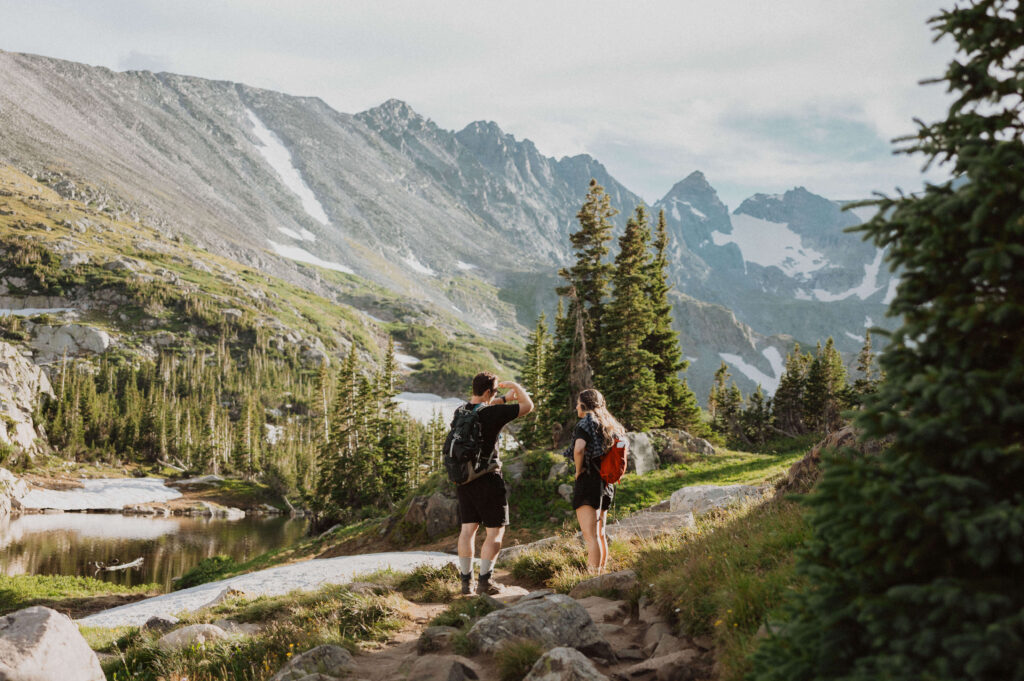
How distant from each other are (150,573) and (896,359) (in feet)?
148

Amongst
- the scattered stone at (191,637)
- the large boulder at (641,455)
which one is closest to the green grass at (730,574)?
the scattered stone at (191,637)

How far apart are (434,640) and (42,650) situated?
4.88m

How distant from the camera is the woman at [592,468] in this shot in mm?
8641

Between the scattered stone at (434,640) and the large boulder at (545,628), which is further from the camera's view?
the scattered stone at (434,640)

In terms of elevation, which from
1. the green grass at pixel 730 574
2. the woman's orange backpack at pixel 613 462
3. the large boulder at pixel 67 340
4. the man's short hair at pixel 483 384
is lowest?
the green grass at pixel 730 574

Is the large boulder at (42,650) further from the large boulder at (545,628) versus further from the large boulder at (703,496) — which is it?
the large boulder at (703,496)

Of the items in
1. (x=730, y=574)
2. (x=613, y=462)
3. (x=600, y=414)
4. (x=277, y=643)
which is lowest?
(x=277, y=643)

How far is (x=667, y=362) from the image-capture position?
3584 cm

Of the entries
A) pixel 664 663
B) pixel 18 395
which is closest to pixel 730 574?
pixel 664 663

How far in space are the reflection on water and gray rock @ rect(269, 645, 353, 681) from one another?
32979 mm

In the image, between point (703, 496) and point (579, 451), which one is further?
point (703, 496)

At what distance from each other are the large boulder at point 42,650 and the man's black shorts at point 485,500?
5193mm

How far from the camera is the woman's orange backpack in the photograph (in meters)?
8.65

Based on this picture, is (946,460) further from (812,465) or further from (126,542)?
(126,542)
